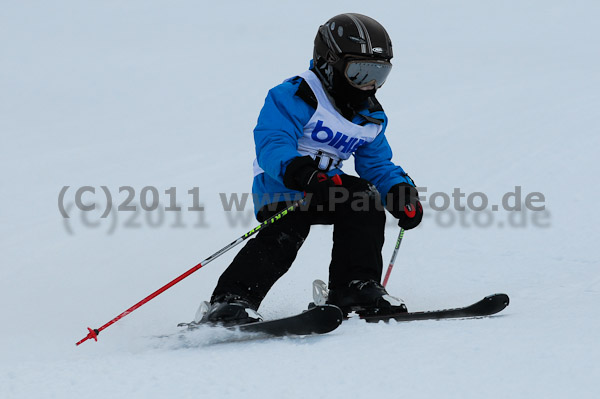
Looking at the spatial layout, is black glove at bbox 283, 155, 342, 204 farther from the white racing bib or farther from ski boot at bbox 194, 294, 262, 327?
ski boot at bbox 194, 294, 262, 327

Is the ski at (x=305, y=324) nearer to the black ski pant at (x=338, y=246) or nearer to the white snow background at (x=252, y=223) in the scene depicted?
the white snow background at (x=252, y=223)

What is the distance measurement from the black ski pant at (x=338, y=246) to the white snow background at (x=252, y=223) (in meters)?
0.44

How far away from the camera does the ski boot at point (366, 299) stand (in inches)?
128

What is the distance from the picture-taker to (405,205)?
3576mm

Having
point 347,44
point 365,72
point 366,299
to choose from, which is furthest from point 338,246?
point 347,44

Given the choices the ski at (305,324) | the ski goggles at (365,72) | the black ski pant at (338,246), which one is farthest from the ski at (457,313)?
the ski goggles at (365,72)

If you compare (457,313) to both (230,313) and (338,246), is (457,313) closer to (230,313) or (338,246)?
(338,246)

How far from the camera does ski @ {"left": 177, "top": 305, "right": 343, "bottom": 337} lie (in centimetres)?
272

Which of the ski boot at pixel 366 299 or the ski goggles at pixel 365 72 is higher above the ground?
the ski goggles at pixel 365 72

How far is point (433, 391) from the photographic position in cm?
215

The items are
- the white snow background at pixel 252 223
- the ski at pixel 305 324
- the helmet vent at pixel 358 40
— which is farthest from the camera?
the helmet vent at pixel 358 40

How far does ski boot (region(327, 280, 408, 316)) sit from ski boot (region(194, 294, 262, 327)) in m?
0.46

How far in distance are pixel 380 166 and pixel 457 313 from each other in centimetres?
95

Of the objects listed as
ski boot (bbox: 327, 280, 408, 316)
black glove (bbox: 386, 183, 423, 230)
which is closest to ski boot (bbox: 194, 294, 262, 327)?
ski boot (bbox: 327, 280, 408, 316)
